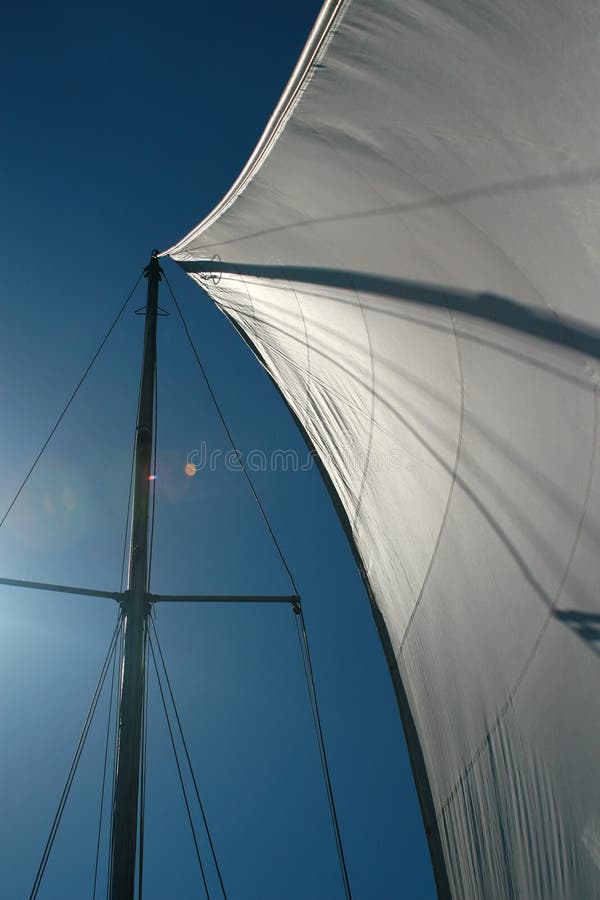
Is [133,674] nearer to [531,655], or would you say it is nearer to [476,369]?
[531,655]

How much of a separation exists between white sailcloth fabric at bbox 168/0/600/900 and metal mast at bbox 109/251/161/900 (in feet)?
6.63

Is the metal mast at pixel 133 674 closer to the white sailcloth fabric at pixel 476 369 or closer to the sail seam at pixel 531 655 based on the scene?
the white sailcloth fabric at pixel 476 369

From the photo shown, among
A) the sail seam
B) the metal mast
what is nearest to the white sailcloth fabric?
the sail seam

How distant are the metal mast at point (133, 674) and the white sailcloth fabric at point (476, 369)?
2022mm

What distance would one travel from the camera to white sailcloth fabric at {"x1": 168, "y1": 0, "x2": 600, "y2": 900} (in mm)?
2781

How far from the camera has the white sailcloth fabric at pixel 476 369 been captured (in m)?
2.78

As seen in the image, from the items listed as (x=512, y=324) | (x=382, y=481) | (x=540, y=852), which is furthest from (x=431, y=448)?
(x=540, y=852)

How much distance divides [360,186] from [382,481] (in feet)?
7.04

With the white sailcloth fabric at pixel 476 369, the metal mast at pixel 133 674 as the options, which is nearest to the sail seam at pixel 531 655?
the white sailcloth fabric at pixel 476 369

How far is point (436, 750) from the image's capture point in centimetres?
449

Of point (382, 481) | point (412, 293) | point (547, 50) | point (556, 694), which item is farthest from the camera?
point (382, 481)

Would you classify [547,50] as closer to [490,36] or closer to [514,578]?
[490,36]

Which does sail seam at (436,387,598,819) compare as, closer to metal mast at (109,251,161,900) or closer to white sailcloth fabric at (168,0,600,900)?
white sailcloth fabric at (168,0,600,900)

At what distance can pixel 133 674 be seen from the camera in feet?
18.4
